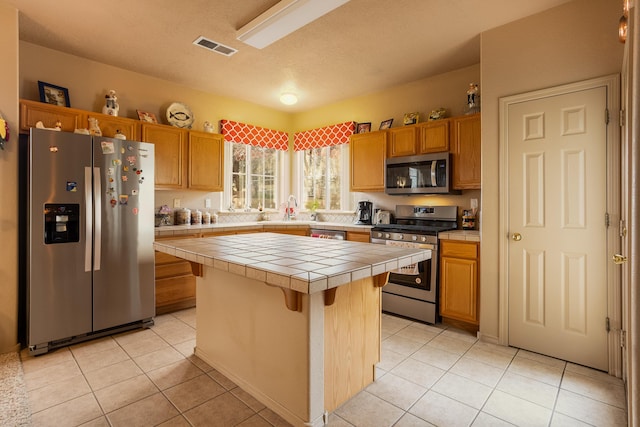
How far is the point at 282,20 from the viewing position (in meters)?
2.51

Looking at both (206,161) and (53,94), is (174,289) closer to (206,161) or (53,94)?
(206,161)

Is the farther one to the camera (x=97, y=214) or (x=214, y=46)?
(x=214, y=46)

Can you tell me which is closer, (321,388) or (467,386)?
(321,388)

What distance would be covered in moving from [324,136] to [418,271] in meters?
2.58

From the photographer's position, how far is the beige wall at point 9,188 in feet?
8.39

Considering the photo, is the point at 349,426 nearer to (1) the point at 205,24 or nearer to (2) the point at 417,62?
(1) the point at 205,24

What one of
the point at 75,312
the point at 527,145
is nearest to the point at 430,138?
the point at 527,145

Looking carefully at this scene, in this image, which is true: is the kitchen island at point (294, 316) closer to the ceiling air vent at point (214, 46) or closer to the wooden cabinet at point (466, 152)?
the wooden cabinet at point (466, 152)

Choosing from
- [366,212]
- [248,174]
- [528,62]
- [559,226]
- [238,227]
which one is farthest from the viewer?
[248,174]

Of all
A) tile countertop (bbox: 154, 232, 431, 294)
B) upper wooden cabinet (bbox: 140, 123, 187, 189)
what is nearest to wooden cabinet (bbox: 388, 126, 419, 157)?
tile countertop (bbox: 154, 232, 431, 294)

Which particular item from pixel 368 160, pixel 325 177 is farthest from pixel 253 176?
pixel 368 160

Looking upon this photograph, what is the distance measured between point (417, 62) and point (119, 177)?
3185 millimetres

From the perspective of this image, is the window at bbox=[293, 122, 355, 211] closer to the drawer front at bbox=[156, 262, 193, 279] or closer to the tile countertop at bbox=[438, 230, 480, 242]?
the tile countertop at bbox=[438, 230, 480, 242]

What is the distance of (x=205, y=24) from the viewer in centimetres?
272
